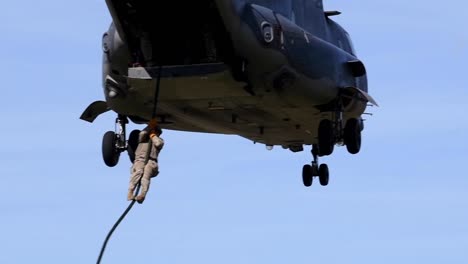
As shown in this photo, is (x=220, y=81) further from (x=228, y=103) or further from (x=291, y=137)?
(x=291, y=137)

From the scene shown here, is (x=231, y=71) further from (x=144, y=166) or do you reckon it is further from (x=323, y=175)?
(x=323, y=175)

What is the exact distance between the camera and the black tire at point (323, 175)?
49.6 metres

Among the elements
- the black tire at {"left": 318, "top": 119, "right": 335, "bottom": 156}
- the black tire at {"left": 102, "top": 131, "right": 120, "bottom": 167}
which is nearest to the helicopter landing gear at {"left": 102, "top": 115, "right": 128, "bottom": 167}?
the black tire at {"left": 102, "top": 131, "right": 120, "bottom": 167}

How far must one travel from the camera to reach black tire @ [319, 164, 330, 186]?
49.6 m

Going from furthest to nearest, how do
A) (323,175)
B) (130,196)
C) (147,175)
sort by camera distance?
1. (323,175)
2. (147,175)
3. (130,196)

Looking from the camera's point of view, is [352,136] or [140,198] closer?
[140,198]

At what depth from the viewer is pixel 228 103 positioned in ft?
135

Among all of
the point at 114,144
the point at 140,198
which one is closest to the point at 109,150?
the point at 114,144

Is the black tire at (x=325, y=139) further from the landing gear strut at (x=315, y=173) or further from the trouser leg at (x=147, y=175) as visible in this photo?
the trouser leg at (x=147, y=175)

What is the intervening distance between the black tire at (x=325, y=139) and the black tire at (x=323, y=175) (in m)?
6.70

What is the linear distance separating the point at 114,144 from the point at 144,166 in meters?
9.02

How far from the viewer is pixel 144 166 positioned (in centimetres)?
3491

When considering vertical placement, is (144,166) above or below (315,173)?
below

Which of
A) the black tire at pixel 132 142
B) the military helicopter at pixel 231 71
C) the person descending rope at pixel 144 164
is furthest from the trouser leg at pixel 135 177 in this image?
the black tire at pixel 132 142
